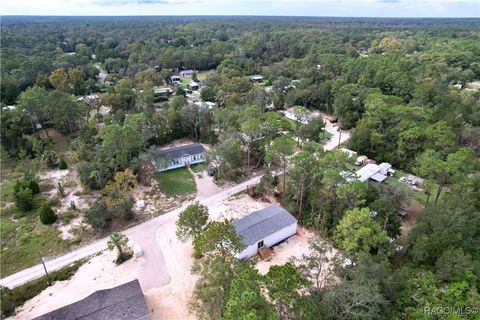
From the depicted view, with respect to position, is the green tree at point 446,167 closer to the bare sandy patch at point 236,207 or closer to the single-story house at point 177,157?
the bare sandy patch at point 236,207

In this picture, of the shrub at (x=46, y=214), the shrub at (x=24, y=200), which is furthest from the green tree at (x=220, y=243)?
the shrub at (x=24, y=200)

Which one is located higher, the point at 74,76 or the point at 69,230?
the point at 74,76

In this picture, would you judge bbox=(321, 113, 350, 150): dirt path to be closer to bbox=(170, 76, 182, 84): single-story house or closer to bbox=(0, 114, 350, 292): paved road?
bbox=(0, 114, 350, 292): paved road

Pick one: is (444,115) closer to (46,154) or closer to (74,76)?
(46,154)

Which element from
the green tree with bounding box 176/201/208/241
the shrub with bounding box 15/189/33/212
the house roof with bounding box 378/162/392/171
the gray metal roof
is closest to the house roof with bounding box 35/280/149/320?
the green tree with bounding box 176/201/208/241

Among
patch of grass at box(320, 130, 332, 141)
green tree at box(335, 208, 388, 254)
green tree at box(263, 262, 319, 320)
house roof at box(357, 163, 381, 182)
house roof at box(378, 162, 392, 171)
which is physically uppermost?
green tree at box(263, 262, 319, 320)

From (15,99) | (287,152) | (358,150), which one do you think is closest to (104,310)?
(287,152)

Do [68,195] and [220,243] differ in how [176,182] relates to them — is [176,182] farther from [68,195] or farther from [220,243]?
[220,243]

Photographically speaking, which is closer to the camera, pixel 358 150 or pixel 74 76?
pixel 358 150
